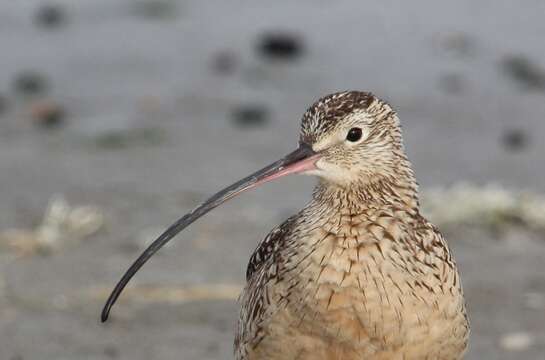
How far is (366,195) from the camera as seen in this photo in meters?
5.17

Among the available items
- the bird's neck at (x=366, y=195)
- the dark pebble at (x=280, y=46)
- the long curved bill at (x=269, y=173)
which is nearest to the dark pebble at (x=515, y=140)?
the dark pebble at (x=280, y=46)

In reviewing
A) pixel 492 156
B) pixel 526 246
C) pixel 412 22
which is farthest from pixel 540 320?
pixel 412 22

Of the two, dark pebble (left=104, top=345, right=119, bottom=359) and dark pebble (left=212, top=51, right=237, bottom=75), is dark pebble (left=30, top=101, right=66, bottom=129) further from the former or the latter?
dark pebble (left=104, top=345, right=119, bottom=359)

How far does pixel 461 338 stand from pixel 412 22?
7.46 meters

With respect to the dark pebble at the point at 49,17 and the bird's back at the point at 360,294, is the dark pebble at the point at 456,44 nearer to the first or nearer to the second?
the dark pebble at the point at 49,17

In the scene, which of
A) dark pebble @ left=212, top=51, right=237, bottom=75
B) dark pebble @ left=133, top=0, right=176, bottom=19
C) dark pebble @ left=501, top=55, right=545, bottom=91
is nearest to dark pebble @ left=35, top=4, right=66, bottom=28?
dark pebble @ left=133, top=0, right=176, bottom=19

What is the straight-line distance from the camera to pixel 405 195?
5266mm

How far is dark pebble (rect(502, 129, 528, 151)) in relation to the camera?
33.7ft

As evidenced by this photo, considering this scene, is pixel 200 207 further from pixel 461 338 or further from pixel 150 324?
pixel 150 324

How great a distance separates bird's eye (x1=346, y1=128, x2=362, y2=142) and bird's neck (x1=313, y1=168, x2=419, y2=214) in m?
0.19

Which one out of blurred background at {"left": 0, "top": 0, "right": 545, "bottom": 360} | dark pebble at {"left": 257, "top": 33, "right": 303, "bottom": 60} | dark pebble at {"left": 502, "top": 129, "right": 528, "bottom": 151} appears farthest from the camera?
dark pebble at {"left": 257, "top": 33, "right": 303, "bottom": 60}

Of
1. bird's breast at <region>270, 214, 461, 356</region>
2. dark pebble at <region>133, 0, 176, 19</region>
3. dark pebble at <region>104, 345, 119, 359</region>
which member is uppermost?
dark pebble at <region>133, 0, 176, 19</region>

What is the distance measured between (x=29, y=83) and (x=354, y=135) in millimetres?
6466

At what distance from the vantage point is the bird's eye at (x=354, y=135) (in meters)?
5.05
